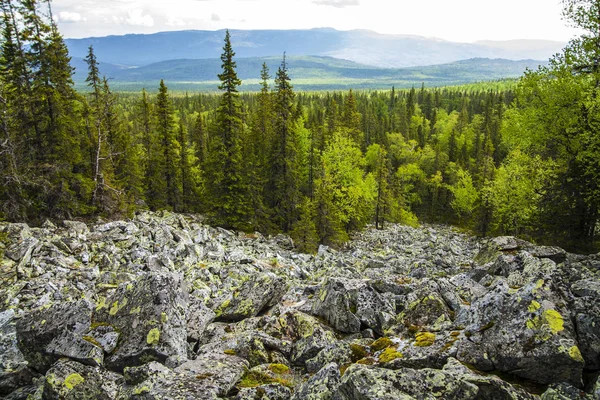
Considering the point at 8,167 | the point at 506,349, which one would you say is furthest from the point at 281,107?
the point at 506,349

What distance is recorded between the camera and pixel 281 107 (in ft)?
124

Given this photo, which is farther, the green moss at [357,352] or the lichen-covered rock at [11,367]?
the green moss at [357,352]

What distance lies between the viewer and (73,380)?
25.0ft

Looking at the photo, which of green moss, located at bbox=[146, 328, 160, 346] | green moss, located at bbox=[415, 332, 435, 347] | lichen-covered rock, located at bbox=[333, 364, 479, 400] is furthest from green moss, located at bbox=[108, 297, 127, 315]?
green moss, located at bbox=[415, 332, 435, 347]

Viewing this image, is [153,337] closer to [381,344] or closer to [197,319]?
[197,319]

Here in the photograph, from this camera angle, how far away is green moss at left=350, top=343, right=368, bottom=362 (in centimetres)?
884

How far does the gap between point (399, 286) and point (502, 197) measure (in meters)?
23.3

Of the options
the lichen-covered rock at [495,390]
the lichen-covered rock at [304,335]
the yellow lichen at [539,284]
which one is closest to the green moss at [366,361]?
the lichen-covered rock at [304,335]

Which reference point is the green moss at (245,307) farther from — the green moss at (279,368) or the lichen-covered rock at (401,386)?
the lichen-covered rock at (401,386)

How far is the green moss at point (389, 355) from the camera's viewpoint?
794 centimetres

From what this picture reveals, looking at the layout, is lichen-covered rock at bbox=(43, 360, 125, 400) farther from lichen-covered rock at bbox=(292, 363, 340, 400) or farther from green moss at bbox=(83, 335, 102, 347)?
lichen-covered rock at bbox=(292, 363, 340, 400)

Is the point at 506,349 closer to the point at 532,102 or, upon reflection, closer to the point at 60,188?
the point at 532,102

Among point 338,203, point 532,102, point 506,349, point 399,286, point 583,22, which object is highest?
point 583,22

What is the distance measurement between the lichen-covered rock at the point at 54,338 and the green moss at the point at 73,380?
33.6 inches
